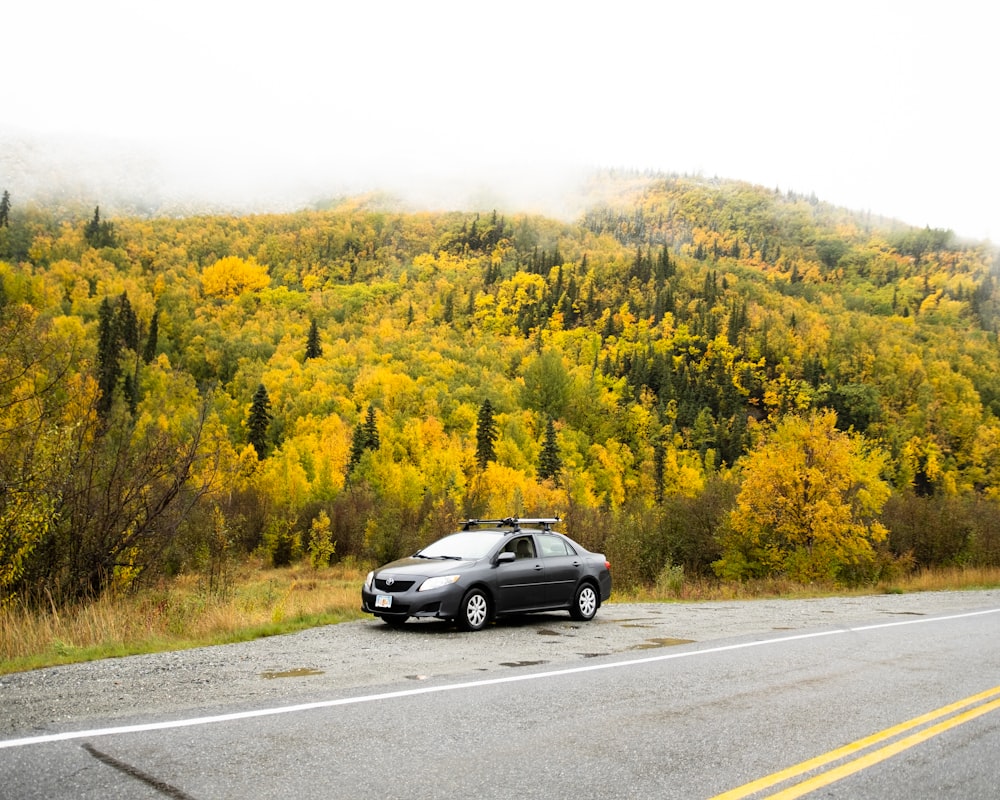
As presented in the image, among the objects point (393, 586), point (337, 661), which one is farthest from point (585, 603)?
point (337, 661)

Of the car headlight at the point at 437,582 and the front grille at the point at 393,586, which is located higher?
the car headlight at the point at 437,582

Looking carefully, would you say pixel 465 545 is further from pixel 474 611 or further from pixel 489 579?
pixel 474 611

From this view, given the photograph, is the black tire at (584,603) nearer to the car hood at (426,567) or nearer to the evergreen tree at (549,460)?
the car hood at (426,567)

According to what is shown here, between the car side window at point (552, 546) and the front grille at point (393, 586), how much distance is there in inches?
109

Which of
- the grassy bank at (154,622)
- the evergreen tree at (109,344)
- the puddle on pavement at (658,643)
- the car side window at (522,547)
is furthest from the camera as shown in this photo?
the evergreen tree at (109,344)

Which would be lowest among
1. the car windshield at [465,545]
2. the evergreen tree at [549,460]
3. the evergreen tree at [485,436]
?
the evergreen tree at [549,460]

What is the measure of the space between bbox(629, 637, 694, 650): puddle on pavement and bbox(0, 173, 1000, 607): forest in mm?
8328

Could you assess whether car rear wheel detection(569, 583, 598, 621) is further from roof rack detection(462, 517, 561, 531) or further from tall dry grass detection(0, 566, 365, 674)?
tall dry grass detection(0, 566, 365, 674)

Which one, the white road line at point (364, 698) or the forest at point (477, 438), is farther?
the forest at point (477, 438)

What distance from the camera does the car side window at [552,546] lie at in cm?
1353

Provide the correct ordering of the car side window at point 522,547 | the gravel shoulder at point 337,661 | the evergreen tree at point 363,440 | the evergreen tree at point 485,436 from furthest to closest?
the evergreen tree at point 485,436
the evergreen tree at point 363,440
the car side window at point 522,547
the gravel shoulder at point 337,661

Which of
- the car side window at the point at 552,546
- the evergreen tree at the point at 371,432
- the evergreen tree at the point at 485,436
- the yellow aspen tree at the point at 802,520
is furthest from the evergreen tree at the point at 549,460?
the car side window at the point at 552,546

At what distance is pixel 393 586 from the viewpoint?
11.9 metres

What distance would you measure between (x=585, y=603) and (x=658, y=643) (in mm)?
2872
